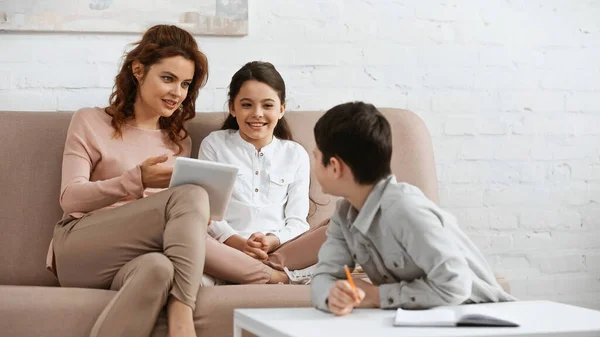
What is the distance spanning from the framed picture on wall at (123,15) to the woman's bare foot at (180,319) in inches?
48.3

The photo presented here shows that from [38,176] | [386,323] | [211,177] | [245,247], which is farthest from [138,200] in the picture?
[386,323]

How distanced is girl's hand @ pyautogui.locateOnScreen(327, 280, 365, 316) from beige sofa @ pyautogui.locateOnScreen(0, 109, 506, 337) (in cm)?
51

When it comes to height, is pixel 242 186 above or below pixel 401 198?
below

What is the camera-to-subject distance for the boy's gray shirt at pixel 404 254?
5.44 feet

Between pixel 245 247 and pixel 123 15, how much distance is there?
98cm

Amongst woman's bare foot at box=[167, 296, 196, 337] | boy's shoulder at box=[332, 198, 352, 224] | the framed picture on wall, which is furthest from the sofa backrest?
boy's shoulder at box=[332, 198, 352, 224]

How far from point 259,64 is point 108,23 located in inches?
23.2

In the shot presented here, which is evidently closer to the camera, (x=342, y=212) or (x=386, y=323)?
(x=386, y=323)

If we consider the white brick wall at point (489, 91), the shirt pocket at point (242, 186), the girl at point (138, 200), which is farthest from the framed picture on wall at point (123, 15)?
the shirt pocket at point (242, 186)

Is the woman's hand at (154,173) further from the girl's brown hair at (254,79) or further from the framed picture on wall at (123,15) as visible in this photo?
the framed picture on wall at (123,15)

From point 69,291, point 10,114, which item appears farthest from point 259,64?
point 69,291

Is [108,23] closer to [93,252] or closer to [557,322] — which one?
[93,252]

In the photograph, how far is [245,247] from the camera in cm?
249

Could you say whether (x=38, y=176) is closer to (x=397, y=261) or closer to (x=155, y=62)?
(x=155, y=62)
